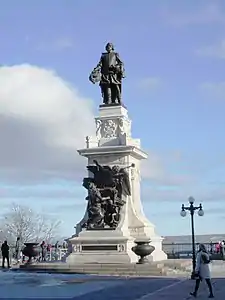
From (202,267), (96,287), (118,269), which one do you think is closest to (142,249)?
(118,269)

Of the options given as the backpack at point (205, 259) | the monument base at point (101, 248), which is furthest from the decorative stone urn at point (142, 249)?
the backpack at point (205, 259)

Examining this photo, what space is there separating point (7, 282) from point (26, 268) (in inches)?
308

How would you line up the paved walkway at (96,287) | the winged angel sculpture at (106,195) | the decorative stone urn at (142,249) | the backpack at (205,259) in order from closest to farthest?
the backpack at (205,259), the paved walkway at (96,287), the decorative stone urn at (142,249), the winged angel sculpture at (106,195)

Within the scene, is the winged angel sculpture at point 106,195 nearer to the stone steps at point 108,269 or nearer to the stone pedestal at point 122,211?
the stone pedestal at point 122,211

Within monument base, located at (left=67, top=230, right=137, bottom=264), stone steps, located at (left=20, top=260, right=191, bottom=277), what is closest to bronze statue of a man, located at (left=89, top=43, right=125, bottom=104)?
monument base, located at (left=67, top=230, right=137, bottom=264)

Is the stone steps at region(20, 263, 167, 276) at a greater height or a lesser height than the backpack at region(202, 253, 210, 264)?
lesser

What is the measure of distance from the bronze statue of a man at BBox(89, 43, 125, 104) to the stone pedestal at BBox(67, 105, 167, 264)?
0.99 m

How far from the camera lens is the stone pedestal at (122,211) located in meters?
33.4

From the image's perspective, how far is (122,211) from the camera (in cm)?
3491

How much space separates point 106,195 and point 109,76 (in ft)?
24.2

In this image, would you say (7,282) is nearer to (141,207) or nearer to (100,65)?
(141,207)

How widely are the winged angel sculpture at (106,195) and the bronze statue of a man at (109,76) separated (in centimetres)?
472

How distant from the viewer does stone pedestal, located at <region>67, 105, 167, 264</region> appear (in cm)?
3338

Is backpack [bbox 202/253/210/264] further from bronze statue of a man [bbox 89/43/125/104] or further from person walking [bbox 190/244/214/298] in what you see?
bronze statue of a man [bbox 89/43/125/104]
